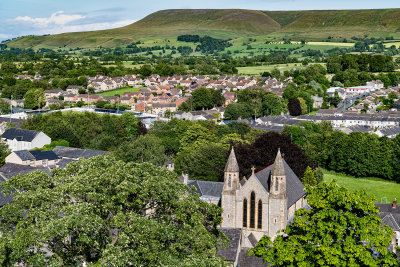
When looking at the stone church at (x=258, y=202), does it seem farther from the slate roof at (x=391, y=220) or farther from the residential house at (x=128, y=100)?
the residential house at (x=128, y=100)

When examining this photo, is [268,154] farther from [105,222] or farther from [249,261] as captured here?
[105,222]

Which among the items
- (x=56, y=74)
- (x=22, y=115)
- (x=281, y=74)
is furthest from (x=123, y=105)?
(x=281, y=74)

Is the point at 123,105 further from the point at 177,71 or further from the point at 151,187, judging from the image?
the point at 151,187

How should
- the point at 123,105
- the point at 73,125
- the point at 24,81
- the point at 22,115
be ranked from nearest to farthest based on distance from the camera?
the point at 73,125, the point at 22,115, the point at 123,105, the point at 24,81

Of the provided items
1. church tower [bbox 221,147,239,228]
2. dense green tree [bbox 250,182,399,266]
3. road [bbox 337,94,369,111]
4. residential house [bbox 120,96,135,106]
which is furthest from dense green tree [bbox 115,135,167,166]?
road [bbox 337,94,369,111]

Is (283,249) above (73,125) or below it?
above

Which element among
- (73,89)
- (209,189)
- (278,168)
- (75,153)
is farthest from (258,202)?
(73,89)
